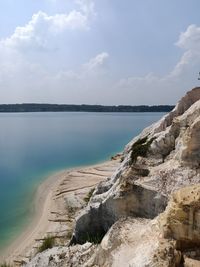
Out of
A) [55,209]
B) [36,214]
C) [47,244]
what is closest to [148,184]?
[47,244]

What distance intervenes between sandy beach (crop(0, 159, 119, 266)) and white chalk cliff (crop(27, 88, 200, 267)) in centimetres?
585

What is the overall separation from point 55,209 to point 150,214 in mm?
18623

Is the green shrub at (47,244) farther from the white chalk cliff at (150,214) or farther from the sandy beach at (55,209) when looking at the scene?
the white chalk cliff at (150,214)

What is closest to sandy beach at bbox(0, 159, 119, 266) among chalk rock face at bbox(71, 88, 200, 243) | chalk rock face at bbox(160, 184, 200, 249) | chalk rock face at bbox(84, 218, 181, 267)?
chalk rock face at bbox(71, 88, 200, 243)

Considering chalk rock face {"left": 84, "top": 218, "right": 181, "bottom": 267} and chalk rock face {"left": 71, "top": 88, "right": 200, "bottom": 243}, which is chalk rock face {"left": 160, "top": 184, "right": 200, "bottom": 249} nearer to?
chalk rock face {"left": 84, "top": 218, "right": 181, "bottom": 267}

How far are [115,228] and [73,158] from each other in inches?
2214

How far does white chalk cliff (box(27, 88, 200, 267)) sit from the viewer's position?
41.2 feet

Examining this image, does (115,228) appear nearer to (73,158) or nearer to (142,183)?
(142,183)

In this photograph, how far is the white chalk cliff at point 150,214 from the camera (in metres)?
12.6

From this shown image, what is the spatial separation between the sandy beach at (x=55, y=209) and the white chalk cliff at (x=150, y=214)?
585 cm

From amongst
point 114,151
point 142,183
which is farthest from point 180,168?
point 114,151

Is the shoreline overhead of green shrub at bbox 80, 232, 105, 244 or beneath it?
beneath

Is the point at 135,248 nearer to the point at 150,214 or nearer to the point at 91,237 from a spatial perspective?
the point at 150,214

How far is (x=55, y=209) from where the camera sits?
117 ft
